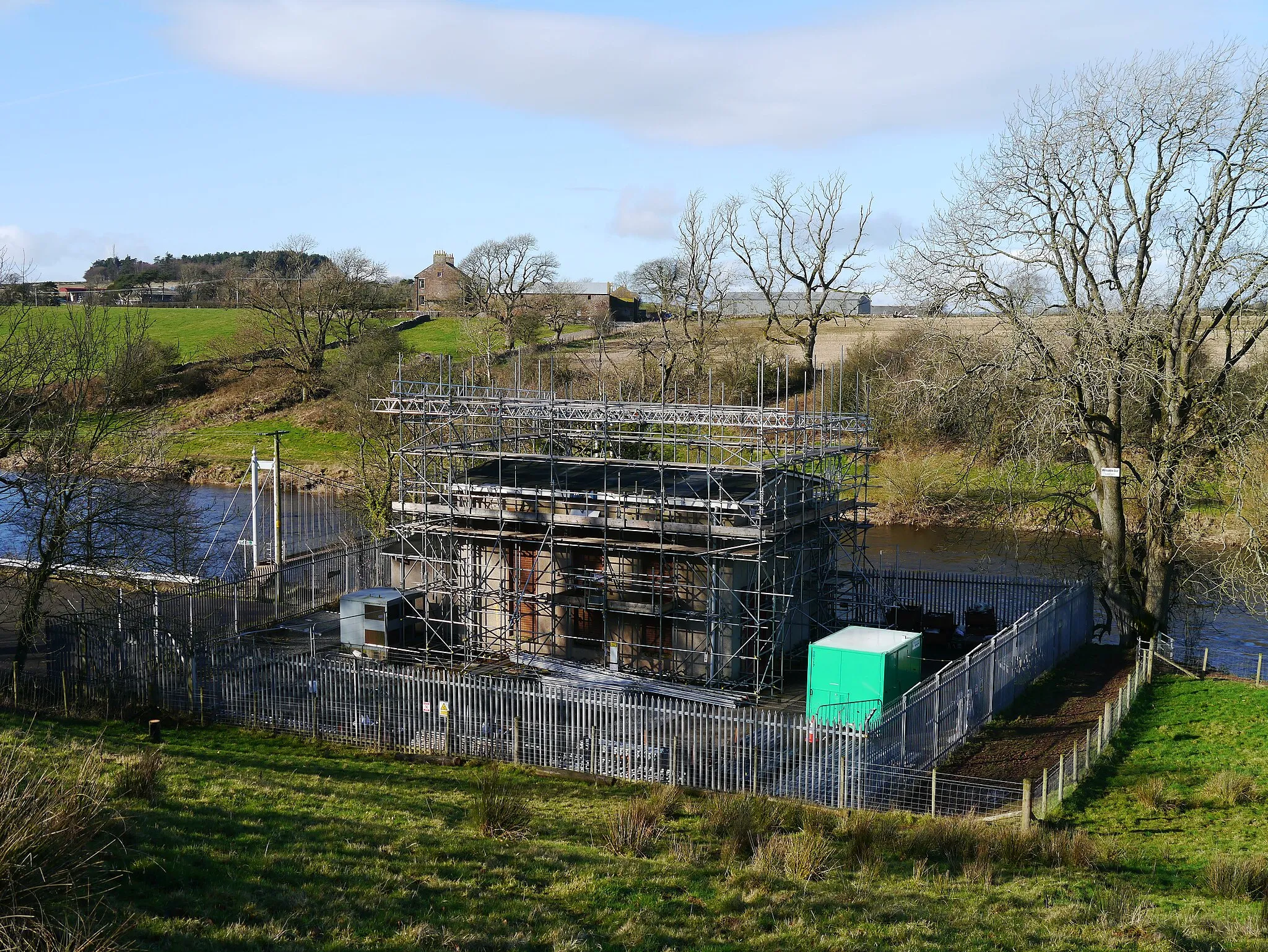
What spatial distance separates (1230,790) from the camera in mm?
16500

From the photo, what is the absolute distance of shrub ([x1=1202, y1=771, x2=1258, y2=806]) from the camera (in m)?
16.4

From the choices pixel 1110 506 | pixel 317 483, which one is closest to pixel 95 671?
pixel 1110 506

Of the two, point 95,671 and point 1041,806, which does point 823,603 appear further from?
point 95,671

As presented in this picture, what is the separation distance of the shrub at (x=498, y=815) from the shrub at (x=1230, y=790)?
10.4 metres

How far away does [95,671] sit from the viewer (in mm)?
21562

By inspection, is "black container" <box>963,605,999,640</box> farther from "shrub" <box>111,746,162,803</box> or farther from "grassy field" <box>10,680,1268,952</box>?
"shrub" <box>111,746,162,803</box>

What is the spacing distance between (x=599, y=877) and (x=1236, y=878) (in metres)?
7.48

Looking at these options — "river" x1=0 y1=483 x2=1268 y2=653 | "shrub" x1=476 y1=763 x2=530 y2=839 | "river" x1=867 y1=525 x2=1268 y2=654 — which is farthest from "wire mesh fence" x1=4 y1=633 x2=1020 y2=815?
"river" x1=867 y1=525 x2=1268 y2=654

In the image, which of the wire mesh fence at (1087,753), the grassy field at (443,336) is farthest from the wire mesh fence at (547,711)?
the grassy field at (443,336)

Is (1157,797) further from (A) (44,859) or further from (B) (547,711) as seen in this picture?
(A) (44,859)

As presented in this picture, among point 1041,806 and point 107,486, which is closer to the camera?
point 1041,806

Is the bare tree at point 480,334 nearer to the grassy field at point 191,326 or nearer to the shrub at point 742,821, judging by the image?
the grassy field at point 191,326

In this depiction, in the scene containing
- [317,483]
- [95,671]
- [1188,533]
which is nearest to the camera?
[95,671]

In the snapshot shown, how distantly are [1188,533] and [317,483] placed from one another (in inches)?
1712
